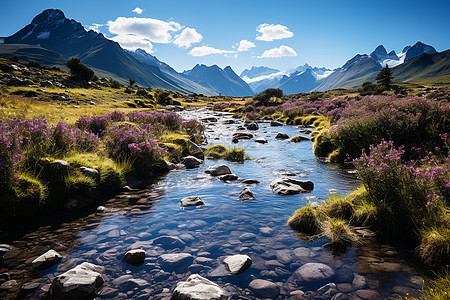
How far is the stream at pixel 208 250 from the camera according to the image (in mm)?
3654

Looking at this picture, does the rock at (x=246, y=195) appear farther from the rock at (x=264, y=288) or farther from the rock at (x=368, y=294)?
the rock at (x=368, y=294)

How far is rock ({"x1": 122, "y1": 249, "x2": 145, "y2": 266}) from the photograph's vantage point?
4324 millimetres

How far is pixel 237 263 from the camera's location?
13.9 ft

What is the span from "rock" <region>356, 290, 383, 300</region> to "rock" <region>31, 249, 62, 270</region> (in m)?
5.07

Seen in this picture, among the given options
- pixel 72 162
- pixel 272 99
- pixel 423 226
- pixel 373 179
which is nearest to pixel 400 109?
pixel 373 179

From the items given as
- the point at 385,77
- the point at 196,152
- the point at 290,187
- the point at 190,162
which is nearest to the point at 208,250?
the point at 290,187

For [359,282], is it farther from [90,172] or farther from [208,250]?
[90,172]

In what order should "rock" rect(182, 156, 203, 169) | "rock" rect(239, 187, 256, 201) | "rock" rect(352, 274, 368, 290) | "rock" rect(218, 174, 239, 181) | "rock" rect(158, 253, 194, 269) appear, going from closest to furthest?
"rock" rect(352, 274, 368, 290), "rock" rect(158, 253, 194, 269), "rock" rect(239, 187, 256, 201), "rock" rect(218, 174, 239, 181), "rock" rect(182, 156, 203, 169)

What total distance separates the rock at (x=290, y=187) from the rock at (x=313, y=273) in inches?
144

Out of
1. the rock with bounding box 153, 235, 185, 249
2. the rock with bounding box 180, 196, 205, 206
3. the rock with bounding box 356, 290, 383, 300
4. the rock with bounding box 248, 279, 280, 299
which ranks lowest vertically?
the rock with bounding box 248, 279, 280, 299

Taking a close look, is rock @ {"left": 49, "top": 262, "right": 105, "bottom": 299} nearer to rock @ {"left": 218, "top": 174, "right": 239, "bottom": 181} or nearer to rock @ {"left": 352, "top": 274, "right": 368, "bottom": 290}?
rock @ {"left": 352, "top": 274, "right": 368, "bottom": 290}

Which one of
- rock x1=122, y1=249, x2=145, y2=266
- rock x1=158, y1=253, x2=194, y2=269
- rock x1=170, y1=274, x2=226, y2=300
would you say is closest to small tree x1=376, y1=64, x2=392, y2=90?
rock x1=158, y1=253, x2=194, y2=269

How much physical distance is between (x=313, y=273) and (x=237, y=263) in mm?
1286

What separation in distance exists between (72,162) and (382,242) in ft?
27.6
